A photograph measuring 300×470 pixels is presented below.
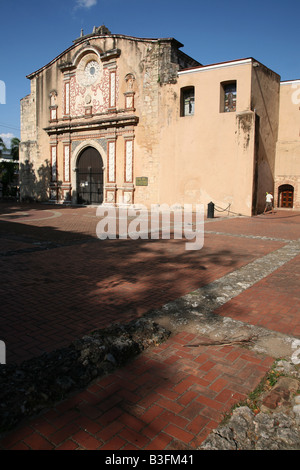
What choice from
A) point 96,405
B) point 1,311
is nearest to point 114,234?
point 1,311

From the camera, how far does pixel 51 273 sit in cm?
624

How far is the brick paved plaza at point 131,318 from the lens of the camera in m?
2.36

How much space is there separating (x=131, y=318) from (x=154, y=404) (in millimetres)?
1663

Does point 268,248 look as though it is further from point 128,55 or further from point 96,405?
point 128,55

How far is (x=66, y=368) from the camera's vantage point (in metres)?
2.91

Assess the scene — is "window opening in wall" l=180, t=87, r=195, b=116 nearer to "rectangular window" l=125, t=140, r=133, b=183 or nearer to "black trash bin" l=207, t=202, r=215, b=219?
"rectangular window" l=125, t=140, r=133, b=183

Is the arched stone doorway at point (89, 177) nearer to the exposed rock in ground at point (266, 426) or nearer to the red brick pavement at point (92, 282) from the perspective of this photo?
the red brick pavement at point (92, 282)

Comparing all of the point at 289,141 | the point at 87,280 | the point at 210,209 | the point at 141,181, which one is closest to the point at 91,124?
the point at 141,181

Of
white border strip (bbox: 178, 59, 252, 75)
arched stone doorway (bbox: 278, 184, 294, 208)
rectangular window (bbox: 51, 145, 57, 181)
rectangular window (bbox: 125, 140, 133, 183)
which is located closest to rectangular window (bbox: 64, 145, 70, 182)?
rectangular window (bbox: 51, 145, 57, 181)

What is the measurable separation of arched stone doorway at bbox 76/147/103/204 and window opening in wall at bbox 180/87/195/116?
677 centimetres

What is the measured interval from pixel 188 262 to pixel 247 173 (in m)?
12.2

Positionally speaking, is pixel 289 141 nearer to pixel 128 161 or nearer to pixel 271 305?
pixel 128 161

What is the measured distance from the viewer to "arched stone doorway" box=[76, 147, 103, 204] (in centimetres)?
2369

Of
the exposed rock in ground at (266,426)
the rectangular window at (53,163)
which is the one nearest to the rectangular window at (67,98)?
the rectangular window at (53,163)
